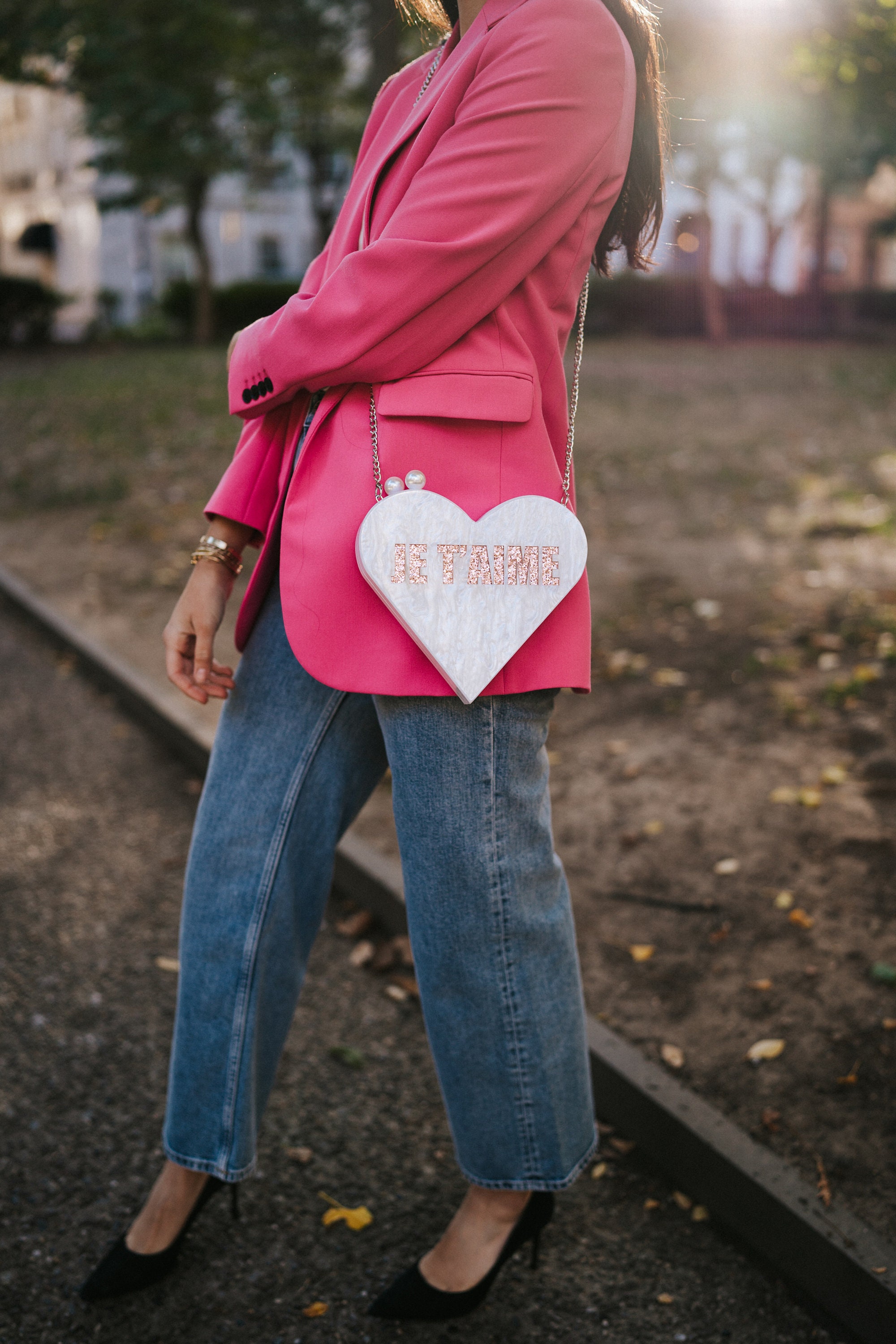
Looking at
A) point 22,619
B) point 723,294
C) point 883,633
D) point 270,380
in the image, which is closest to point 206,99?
point 22,619

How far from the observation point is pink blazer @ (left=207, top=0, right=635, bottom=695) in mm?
1303

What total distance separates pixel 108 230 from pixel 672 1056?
38.6 meters

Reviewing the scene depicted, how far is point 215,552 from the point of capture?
168 cm

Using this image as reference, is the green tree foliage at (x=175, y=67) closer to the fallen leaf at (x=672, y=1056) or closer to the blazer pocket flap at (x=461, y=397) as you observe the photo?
the blazer pocket flap at (x=461, y=397)

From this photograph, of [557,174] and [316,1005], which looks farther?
[316,1005]

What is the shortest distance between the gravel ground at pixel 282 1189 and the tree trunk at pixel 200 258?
23511 millimetres

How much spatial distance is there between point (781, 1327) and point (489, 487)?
1528mm

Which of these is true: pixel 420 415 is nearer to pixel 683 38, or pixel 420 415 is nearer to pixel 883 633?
pixel 883 633

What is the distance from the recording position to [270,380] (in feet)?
4.70

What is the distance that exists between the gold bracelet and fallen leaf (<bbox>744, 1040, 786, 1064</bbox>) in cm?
157

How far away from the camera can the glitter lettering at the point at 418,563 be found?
4.42 ft

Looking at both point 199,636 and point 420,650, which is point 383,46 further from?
point 420,650

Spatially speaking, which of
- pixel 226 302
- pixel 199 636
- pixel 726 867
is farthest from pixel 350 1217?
pixel 226 302

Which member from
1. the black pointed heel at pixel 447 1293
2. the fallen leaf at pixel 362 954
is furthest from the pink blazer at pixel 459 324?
the fallen leaf at pixel 362 954
